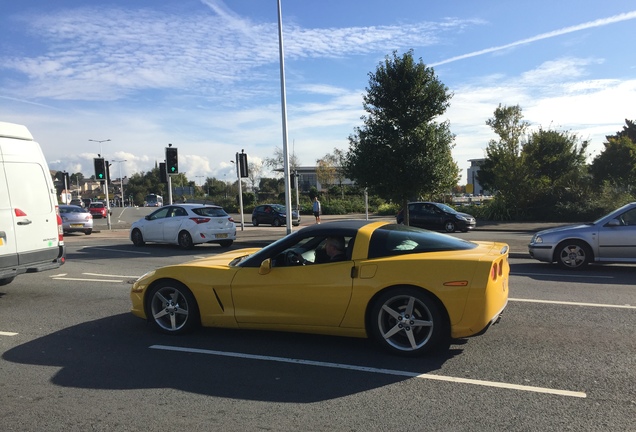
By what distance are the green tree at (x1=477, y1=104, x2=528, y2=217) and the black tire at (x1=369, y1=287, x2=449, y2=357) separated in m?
28.3

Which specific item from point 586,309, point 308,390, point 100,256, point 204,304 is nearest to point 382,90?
point 100,256

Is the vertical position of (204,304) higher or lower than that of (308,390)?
higher

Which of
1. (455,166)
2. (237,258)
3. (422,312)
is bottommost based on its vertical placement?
(422,312)

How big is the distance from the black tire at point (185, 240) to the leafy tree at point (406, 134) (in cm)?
648

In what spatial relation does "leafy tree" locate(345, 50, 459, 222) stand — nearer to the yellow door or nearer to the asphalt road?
the asphalt road

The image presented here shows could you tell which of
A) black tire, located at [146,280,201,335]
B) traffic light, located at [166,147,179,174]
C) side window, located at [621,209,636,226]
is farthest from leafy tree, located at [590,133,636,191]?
black tire, located at [146,280,201,335]

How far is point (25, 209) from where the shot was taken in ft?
25.5

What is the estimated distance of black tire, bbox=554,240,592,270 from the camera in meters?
10.3

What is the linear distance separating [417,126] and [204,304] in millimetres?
13233

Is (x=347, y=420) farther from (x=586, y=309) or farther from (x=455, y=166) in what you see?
(x=455, y=166)

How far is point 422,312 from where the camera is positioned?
473cm

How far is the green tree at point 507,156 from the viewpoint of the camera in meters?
30.9

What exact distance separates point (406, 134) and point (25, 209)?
12376mm

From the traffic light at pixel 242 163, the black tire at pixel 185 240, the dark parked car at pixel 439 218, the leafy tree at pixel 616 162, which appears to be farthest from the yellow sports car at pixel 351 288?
the leafy tree at pixel 616 162
